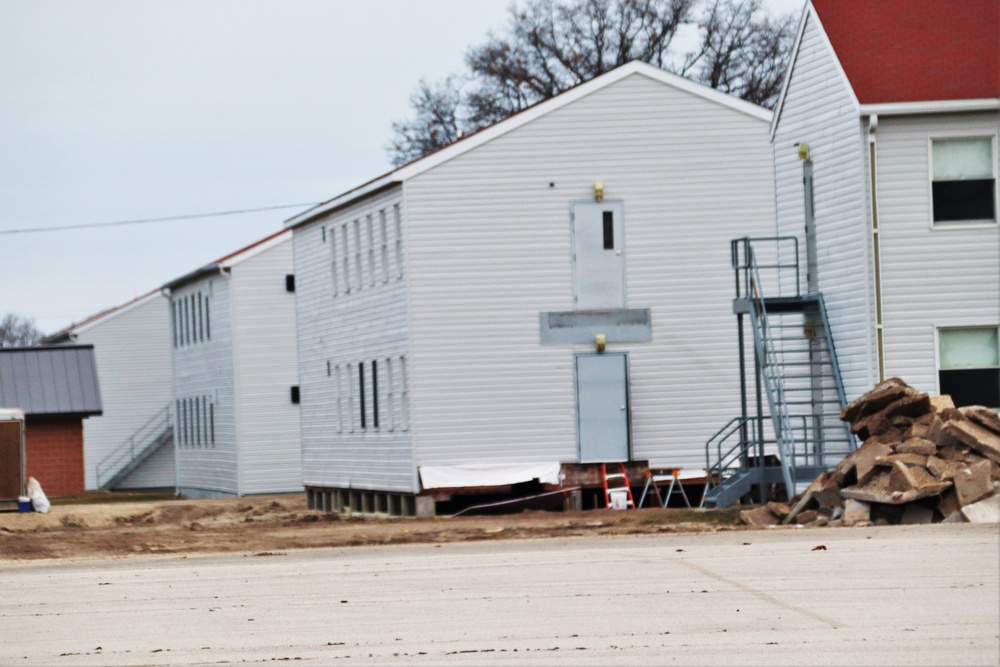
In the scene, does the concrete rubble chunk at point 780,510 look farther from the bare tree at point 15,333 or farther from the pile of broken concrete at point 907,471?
the bare tree at point 15,333

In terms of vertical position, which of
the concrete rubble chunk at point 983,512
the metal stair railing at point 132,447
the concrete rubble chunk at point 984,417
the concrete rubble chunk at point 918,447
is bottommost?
the metal stair railing at point 132,447

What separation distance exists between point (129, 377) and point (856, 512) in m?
50.4

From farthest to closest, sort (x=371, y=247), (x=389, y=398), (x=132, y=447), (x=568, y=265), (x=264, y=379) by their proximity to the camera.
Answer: (x=132, y=447) < (x=264, y=379) < (x=371, y=247) < (x=389, y=398) < (x=568, y=265)

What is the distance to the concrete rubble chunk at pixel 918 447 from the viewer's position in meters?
23.3

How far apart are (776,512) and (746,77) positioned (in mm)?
30067

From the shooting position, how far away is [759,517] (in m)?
25.0

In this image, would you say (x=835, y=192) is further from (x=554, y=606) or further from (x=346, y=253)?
(x=346, y=253)

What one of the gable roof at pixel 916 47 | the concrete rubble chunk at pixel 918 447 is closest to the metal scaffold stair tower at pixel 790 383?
the concrete rubble chunk at pixel 918 447

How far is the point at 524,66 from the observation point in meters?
53.8

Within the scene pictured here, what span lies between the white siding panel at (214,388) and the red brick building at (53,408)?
12.5 feet

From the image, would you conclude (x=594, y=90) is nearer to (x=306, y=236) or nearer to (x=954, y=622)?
(x=306, y=236)

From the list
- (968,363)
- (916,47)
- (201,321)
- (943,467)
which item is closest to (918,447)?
(943,467)

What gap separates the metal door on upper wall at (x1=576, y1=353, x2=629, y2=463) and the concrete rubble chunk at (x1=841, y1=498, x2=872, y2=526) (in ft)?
41.8

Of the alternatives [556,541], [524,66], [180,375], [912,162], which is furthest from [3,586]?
[180,375]
